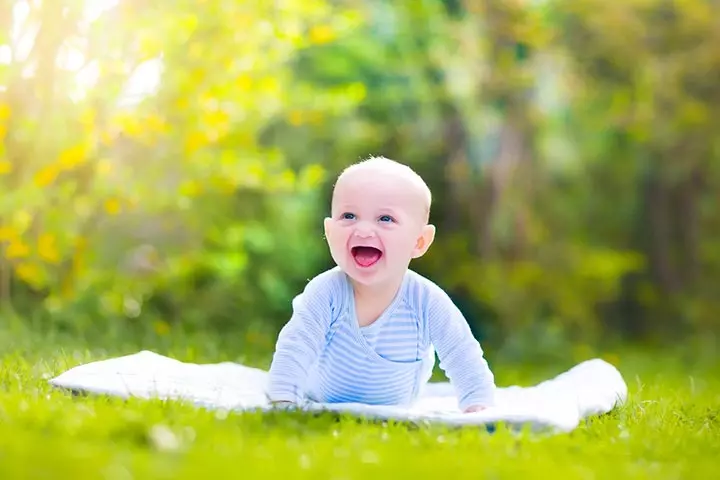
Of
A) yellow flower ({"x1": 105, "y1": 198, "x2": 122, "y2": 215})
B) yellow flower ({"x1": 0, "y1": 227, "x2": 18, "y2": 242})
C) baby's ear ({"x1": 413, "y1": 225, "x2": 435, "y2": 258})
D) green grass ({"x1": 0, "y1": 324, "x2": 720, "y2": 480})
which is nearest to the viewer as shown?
green grass ({"x1": 0, "y1": 324, "x2": 720, "y2": 480})

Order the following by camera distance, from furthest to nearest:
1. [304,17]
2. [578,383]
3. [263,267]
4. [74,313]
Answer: [263,267]
[304,17]
[74,313]
[578,383]

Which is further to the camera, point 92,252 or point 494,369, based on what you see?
point 92,252

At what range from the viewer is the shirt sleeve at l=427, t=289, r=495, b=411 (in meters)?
2.70

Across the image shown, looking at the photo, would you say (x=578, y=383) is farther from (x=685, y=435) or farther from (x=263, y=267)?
(x=263, y=267)

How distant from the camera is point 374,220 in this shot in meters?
2.71

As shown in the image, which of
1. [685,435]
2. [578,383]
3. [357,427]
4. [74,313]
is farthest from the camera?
[74,313]

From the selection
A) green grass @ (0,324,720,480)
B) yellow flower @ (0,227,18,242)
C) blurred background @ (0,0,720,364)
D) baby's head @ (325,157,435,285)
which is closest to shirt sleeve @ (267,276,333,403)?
baby's head @ (325,157,435,285)

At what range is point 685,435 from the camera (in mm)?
2471

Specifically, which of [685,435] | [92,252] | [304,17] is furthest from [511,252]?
[685,435]

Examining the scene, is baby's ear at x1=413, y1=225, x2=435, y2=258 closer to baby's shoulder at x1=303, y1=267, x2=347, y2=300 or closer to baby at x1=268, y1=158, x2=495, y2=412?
baby at x1=268, y1=158, x2=495, y2=412

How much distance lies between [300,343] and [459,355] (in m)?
0.44

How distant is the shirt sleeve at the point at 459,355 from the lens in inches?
106

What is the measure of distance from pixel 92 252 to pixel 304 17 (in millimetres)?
1609

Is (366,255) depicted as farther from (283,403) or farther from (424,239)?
(283,403)
